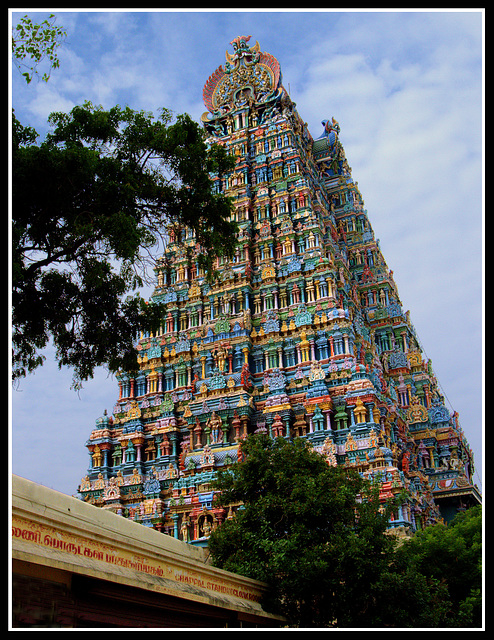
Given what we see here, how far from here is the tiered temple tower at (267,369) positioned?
27.9 meters

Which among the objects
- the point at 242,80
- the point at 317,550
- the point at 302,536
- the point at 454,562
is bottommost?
the point at 454,562

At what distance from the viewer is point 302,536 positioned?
15.3 m

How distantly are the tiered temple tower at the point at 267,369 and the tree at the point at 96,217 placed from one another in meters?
7.08

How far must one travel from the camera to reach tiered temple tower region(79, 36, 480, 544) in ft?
91.5

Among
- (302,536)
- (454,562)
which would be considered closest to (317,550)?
(302,536)

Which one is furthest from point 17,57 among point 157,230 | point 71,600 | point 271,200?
point 271,200

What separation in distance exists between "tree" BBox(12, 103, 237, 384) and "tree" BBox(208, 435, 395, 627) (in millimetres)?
4437

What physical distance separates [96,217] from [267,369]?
17.2 metres

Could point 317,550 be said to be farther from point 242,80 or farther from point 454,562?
point 242,80

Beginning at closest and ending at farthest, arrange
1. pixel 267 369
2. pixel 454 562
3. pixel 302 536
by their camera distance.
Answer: pixel 302 536, pixel 454 562, pixel 267 369

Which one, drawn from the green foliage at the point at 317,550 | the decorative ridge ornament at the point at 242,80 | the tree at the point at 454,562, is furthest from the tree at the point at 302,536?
the decorative ridge ornament at the point at 242,80

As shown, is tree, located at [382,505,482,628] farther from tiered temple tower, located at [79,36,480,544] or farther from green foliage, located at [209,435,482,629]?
tiered temple tower, located at [79,36,480,544]

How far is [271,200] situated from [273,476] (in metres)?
22.5

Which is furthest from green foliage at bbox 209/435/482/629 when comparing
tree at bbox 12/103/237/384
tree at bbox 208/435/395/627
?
tree at bbox 12/103/237/384
